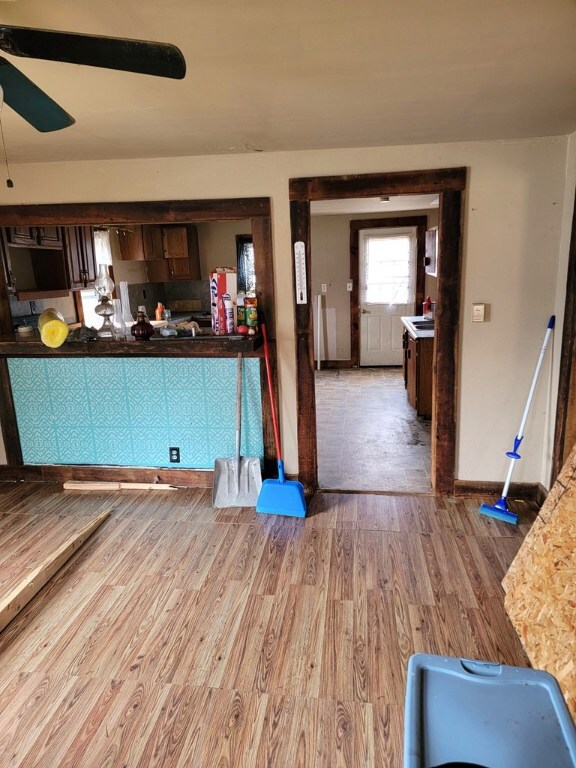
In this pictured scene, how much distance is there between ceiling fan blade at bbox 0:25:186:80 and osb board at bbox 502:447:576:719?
211 centimetres

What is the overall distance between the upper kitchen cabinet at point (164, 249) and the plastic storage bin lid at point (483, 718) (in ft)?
18.0

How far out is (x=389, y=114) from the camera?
220 cm

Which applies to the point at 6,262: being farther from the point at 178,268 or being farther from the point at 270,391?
the point at 178,268

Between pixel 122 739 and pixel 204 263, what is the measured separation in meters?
5.87

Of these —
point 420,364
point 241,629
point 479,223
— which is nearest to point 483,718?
point 241,629

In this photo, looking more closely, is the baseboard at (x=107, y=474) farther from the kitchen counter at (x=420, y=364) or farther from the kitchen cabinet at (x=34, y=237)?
the kitchen counter at (x=420, y=364)

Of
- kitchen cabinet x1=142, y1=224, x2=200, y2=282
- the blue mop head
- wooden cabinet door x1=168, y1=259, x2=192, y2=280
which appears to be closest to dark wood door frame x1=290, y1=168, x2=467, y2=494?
the blue mop head

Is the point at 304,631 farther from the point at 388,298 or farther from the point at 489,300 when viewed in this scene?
the point at 388,298

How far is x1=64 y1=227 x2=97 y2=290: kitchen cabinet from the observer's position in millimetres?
4418

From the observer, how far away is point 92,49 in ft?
3.66

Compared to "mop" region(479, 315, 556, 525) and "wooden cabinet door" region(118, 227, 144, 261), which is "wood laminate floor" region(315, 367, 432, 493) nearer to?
"mop" region(479, 315, 556, 525)

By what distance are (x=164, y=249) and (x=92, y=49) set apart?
5176 mm

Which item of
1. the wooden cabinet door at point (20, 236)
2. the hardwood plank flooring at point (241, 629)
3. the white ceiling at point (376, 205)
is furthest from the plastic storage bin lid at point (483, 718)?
the white ceiling at point (376, 205)

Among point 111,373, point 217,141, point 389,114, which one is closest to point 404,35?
point 389,114
